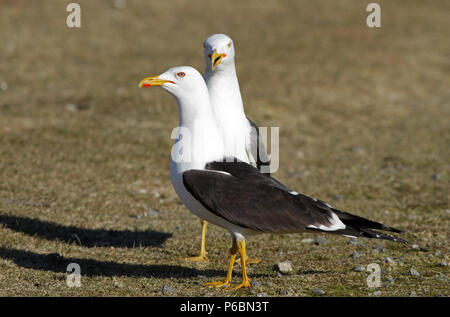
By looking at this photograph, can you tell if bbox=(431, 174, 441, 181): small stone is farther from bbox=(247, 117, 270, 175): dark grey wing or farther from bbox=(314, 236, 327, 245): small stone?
bbox=(247, 117, 270, 175): dark grey wing

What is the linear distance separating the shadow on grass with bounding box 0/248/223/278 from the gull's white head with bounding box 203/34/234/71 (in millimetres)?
2808

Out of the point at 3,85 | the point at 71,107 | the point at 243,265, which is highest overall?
the point at 3,85

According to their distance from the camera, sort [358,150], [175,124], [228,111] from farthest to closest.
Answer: [175,124] < [358,150] < [228,111]

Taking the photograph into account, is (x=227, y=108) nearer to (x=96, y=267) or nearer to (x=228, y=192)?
(x=228, y=192)

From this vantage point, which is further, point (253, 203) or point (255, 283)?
point (255, 283)

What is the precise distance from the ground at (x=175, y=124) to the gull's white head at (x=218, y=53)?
2.61 meters

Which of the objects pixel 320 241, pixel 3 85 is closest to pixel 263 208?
pixel 320 241

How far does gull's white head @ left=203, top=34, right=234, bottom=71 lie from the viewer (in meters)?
8.80

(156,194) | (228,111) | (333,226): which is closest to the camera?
(333,226)

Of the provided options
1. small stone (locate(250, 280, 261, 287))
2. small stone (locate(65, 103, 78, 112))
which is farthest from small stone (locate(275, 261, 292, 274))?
small stone (locate(65, 103, 78, 112))

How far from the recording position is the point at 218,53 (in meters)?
8.84

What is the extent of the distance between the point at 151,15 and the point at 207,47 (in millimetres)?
19639

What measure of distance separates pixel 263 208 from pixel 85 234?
12.4 ft

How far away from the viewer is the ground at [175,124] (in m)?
7.96
